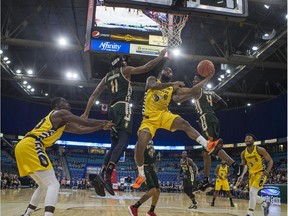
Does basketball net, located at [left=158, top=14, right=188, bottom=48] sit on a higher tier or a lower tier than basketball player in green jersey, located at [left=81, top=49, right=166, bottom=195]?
higher

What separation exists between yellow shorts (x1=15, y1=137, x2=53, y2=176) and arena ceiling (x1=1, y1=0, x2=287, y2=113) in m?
7.02

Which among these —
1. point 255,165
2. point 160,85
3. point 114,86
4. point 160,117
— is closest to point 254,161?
point 255,165

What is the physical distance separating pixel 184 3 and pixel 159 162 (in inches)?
1227

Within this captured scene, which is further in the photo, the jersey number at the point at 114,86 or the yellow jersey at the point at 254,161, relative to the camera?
the yellow jersey at the point at 254,161

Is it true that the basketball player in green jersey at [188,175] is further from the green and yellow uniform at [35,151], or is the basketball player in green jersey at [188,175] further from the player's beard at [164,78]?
the green and yellow uniform at [35,151]

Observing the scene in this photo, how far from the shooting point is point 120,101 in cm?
550

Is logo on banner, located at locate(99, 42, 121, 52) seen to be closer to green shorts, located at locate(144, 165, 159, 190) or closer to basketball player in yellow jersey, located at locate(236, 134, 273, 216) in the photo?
Answer: green shorts, located at locate(144, 165, 159, 190)

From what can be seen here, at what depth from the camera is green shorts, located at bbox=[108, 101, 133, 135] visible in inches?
210

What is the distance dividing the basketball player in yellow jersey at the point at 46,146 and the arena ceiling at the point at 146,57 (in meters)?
6.50

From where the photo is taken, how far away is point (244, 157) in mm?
8797

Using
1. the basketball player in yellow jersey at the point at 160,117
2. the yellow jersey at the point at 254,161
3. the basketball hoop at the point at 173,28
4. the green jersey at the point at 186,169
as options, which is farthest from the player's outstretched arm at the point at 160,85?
the green jersey at the point at 186,169

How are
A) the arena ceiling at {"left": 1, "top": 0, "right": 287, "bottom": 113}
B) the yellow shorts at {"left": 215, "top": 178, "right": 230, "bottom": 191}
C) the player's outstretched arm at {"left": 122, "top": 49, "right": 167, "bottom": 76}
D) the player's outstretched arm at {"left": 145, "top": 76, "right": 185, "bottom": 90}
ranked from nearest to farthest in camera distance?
1. the player's outstretched arm at {"left": 122, "top": 49, "right": 167, "bottom": 76}
2. the player's outstretched arm at {"left": 145, "top": 76, "right": 185, "bottom": 90}
3. the yellow shorts at {"left": 215, "top": 178, "right": 230, "bottom": 191}
4. the arena ceiling at {"left": 1, "top": 0, "right": 287, "bottom": 113}

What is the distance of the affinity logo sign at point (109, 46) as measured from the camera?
11148 millimetres

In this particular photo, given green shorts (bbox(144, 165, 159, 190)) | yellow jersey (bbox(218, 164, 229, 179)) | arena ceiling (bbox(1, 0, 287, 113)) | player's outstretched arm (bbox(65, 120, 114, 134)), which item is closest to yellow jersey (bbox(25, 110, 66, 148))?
player's outstretched arm (bbox(65, 120, 114, 134))
